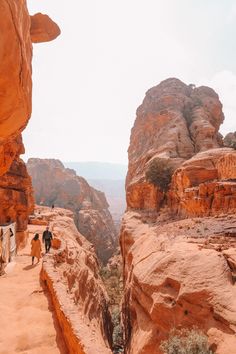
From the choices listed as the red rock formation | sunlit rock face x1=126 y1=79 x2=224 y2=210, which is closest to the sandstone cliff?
sunlit rock face x1=126 y1=79 x2=224 y2=210

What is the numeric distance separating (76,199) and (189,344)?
168 feet

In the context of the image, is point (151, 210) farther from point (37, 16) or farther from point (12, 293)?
point (37, 16)

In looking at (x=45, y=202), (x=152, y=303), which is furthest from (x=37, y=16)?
(x=45, y=202)

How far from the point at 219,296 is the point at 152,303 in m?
2.47

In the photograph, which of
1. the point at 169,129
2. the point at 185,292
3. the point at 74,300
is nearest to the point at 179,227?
the point at 185,292

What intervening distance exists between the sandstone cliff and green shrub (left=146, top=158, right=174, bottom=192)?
115 mm

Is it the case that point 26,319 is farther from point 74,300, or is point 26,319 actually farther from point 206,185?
point 206,185

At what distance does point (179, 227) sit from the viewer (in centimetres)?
1564

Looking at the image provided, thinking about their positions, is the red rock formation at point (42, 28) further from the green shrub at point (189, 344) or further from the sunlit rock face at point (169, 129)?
the sunlit rock face at point (169, 129)

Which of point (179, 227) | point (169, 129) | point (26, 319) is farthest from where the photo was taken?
point (169, 129)

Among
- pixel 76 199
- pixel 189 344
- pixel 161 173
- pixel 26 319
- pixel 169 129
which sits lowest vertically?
pixel 76 199

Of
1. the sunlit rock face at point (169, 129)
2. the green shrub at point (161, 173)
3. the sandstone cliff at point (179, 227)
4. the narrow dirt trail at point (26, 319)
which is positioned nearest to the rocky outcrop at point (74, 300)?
the narrow dirt trail at point (26, 319)

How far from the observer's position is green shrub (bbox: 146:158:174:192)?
85.4 feet

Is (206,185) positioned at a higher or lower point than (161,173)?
lower
